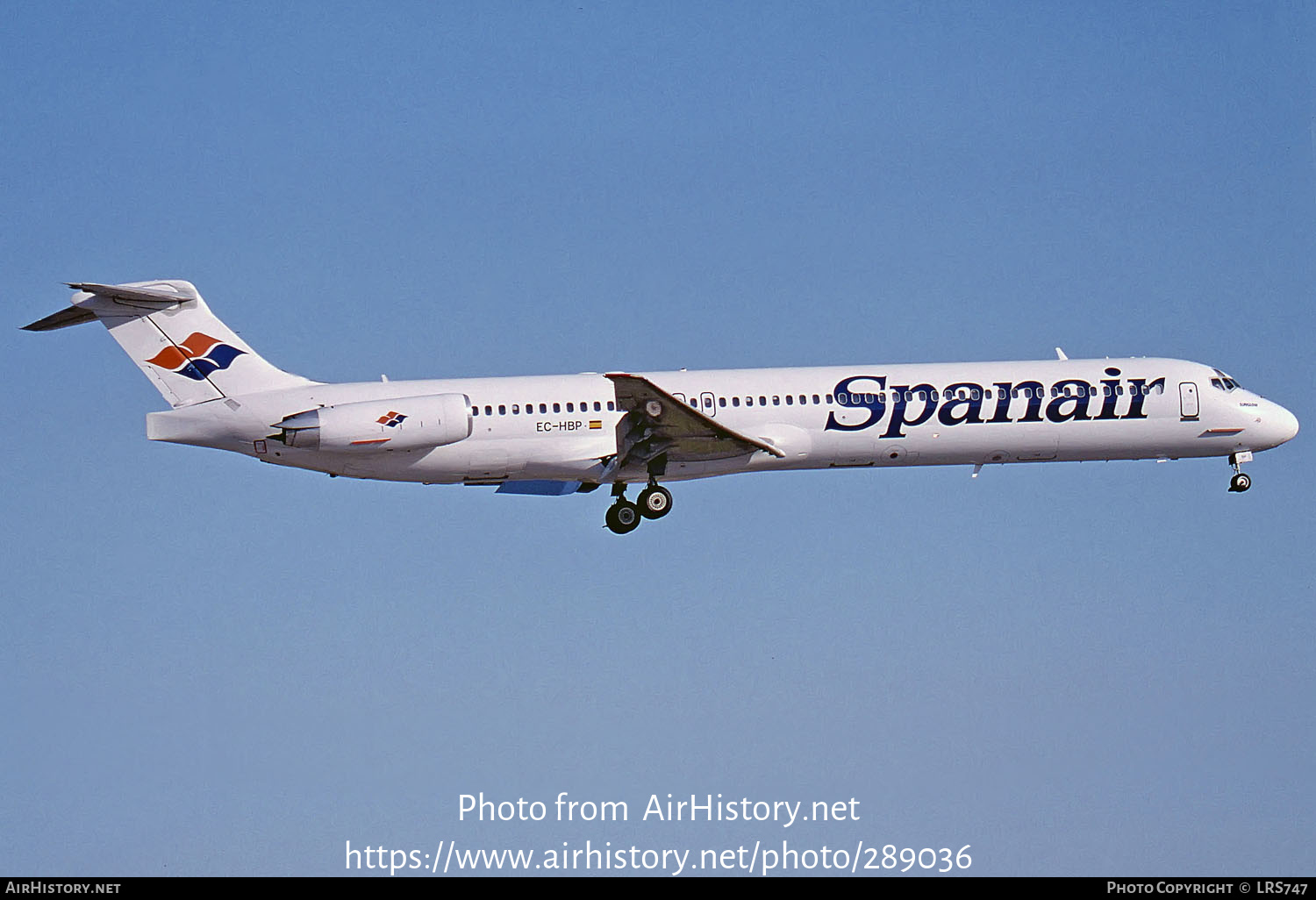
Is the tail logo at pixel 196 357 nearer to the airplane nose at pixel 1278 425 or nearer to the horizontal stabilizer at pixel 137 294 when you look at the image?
the horizontal stabilizer at pixel 137 294

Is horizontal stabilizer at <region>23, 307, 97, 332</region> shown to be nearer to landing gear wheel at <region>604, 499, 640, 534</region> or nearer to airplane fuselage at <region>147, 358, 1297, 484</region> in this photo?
airplane fuselage at <region>147, 358, 1297, 484</region>

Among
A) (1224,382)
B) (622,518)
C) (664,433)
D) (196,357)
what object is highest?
(1224,382)

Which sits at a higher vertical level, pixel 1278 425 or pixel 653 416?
pixel 1278 425

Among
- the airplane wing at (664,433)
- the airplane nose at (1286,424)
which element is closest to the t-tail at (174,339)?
the airplane wing at (664,433)

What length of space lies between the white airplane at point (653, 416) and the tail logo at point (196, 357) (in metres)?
0.03

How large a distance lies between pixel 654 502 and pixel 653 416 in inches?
90.0

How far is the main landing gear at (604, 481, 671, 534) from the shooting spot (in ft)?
115

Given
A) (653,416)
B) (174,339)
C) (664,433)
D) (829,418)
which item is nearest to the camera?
(174,339)

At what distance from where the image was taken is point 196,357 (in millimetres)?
33094

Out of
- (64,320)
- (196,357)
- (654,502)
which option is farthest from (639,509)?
(64,320)

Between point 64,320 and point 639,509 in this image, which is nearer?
point 64,320

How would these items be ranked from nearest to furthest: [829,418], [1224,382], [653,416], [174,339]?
[174,339]
[653,416]
[829,418]
[1224,382]

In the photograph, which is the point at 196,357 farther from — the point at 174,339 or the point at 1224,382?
the point at 1224,382
